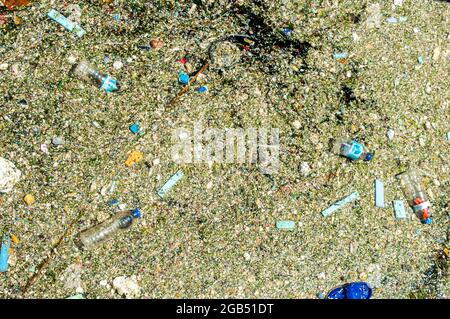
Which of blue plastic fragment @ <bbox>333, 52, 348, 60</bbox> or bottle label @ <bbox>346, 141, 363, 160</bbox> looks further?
blue plastic fragment @ <bbox>333, 52, 348, 60</bbox>

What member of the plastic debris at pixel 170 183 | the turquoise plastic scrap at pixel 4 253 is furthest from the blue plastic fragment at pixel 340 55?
the turquoise plastic scrap at pixel 4 253

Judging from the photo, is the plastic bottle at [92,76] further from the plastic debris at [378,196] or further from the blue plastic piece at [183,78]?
the plastic debris at [378,196]

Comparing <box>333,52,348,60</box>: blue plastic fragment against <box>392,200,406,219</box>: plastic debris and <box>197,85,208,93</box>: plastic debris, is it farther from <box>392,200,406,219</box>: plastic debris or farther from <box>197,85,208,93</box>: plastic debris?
<box>392,200,406,219</box>: plastic debris

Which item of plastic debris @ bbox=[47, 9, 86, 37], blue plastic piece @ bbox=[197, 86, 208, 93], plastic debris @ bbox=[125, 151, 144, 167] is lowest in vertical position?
plastic debris @ bbox=[125, 151, 144, 167]

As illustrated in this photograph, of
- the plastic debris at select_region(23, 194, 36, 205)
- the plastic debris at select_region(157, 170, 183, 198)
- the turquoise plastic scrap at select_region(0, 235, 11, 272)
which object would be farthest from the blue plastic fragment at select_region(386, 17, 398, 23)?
the turquoise plastic scrap at select_region(0, 235, 11, 272)

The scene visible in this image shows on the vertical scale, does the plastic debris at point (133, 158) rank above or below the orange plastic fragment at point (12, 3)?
below

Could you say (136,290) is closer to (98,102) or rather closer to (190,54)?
(98,102)
